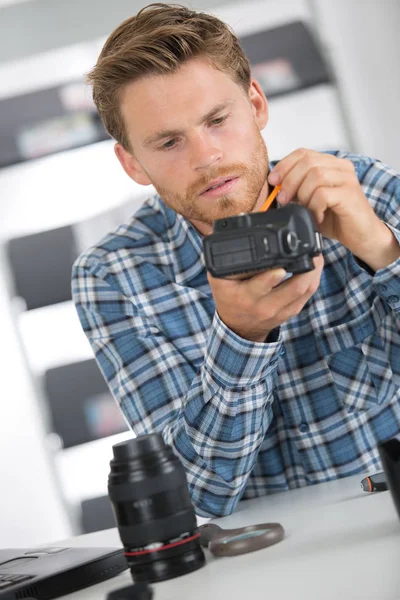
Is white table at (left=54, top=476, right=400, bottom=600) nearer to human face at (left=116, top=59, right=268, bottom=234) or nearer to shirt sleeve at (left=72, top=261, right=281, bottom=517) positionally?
shirt sleeve at (left=72, top=261, right=281, bottom=517)

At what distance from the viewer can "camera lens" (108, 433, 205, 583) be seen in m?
0.76

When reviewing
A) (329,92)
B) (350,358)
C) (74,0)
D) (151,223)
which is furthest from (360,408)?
(74,0)

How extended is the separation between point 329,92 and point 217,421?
1670 millimetres

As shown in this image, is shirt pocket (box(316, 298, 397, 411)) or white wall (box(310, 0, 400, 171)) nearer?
shirt pocket (box(316, 298, 397, 411))

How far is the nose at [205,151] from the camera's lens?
50.9 inches

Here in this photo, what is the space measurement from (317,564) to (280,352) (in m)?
0.57

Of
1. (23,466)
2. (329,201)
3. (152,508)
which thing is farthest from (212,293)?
(23,466)

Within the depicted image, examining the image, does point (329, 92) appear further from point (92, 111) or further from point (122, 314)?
point (122, 314)

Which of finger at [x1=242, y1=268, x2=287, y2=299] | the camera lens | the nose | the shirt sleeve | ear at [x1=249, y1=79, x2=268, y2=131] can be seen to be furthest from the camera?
ear at [x1=249, y1=79, x2=268, y2=131]

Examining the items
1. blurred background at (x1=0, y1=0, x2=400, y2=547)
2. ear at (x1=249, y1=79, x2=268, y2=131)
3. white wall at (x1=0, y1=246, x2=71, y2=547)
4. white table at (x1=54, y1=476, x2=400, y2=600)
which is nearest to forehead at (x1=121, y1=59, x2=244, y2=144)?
ear at (x1=249, y1=79, x2=268, y2=131)

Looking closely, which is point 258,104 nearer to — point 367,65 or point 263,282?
point 263,282

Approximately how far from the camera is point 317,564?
69 cm

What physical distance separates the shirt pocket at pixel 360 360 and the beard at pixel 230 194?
26 cm

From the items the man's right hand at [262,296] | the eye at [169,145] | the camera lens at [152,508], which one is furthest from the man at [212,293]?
the camera lens at [152,508]
